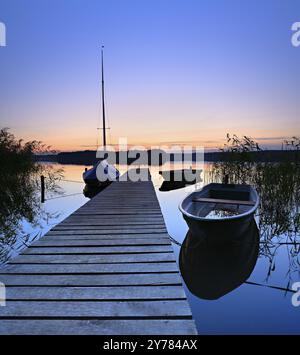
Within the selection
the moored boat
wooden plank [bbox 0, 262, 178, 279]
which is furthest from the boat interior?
wooden plank [bbox 0, 262, 178, 279]

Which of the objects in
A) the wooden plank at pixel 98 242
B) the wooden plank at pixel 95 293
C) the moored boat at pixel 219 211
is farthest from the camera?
the moored boat at pixel 219 211

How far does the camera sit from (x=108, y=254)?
3.14 m

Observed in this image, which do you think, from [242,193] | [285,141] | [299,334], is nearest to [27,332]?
[299,334]

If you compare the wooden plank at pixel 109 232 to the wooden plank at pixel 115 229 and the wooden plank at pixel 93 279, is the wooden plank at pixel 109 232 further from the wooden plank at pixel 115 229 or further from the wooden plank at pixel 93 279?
the wooden plank at pixel 93 279

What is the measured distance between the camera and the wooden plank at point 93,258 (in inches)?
114

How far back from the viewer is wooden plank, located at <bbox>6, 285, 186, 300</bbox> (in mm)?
2135

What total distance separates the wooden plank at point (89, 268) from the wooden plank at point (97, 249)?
39 centimetres

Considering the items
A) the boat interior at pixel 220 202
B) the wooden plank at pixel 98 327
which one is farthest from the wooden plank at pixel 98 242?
the boat interior at pixel 220 202

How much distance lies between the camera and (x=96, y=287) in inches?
91.0

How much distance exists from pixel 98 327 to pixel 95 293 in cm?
44

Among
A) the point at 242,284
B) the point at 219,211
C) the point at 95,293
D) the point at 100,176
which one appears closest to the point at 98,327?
the point at 95,293

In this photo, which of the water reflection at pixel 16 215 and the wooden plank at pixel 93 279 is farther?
the water reflection at pixel 16 215

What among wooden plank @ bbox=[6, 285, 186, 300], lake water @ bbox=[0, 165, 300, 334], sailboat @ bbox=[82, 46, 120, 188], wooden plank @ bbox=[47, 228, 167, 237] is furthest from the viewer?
sailboat @ bbox=[82, 46, 120, 188]

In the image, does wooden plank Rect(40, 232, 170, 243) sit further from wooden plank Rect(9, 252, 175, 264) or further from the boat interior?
the boat interior
